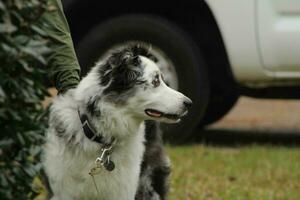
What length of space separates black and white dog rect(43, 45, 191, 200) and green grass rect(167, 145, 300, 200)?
72.6 inches

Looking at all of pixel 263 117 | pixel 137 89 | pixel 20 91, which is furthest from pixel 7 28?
pixel 263 117

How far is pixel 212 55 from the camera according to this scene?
9.19 m

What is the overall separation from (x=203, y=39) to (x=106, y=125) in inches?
161

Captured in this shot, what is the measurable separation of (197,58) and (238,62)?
485 millimetres

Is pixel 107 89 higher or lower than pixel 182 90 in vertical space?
higher

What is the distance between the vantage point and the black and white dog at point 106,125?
17.1 feet

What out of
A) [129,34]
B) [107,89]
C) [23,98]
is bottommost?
[129,34]

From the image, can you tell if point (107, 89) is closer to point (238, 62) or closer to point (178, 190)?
point (178, 190)

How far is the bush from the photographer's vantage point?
3.43 metres

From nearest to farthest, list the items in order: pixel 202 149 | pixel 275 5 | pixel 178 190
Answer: pixel 178 190 → pixel 275 5 → pixel 202 149

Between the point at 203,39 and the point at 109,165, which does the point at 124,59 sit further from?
the point at 203,39

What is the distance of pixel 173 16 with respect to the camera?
921 cm

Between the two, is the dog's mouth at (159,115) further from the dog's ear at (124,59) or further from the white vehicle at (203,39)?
the white vehicle at (203,39)

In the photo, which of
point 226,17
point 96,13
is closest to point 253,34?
point 226,17
